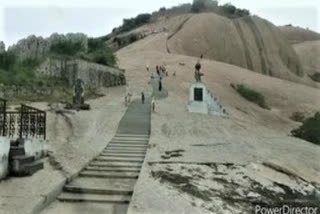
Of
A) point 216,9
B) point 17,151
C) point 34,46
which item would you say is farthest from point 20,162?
point 216,9

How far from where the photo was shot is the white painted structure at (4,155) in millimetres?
11562

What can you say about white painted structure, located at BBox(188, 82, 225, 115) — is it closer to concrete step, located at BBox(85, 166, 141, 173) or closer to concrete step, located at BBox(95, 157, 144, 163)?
concrete step, located at BBox(95, 157, 144, 163)

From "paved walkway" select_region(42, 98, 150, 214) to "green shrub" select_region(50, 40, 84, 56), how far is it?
19.0 metres

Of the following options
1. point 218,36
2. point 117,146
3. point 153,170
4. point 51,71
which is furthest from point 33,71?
point 218,36

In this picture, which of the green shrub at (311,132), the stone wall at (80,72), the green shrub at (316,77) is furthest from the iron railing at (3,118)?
the green shrub at (316,77)

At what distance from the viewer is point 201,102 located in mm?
28797

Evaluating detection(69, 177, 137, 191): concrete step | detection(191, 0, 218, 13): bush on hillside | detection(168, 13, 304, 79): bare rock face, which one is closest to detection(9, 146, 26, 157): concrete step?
detection(69, 177, 137, 191): concrete step

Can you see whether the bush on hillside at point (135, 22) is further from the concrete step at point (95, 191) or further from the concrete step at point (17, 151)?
the concrete step at point (95, 191)

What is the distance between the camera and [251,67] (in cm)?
6384

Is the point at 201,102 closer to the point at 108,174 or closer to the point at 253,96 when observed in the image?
the point at 253,96

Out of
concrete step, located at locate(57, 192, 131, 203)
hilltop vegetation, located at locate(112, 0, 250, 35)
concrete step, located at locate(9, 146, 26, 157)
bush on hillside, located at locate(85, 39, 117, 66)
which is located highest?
hilltop vegetation, located at locate(112, 0, 250, 35)

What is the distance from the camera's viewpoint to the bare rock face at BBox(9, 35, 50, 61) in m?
34.8

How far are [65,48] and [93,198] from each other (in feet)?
88.7

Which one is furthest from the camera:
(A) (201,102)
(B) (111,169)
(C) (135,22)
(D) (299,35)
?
(D) (299,35)
